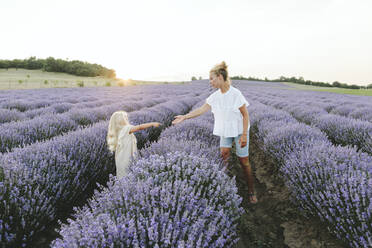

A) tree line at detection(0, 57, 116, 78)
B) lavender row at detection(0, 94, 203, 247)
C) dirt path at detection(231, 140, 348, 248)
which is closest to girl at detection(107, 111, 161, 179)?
lavender row at detection(0, 94, 203, 247)

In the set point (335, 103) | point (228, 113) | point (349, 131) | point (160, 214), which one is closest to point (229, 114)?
point (228, 113)

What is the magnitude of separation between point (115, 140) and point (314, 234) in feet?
7.94

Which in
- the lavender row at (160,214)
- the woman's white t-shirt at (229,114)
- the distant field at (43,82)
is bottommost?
the lavender row at (160,214)

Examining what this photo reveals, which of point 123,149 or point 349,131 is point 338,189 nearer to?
point 123,149

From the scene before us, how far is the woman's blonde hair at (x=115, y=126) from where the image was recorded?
8.61ft

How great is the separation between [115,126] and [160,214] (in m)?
1.73

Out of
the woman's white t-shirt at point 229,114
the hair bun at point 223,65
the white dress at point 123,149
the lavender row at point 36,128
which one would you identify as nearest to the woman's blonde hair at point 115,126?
the white dress at point 123,149

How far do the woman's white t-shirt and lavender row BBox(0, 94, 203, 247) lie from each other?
5.36ft

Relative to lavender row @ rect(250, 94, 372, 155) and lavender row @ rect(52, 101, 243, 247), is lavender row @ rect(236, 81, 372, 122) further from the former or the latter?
lavender row @ rect(52, 101, 243, 247)

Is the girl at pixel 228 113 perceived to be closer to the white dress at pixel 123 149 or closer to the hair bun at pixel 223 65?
Answer: the hair bun at pixel 223 65

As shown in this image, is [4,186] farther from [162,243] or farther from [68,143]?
[162,243]

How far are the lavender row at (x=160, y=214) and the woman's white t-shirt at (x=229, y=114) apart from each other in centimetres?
90

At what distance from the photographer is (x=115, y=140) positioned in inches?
105

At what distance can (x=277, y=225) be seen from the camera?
228 centimetres
